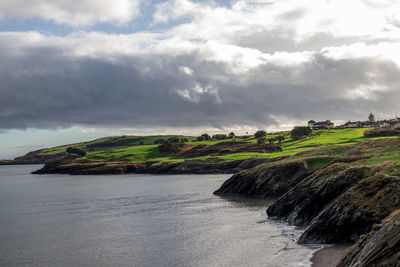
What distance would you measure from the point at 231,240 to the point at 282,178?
37.1m

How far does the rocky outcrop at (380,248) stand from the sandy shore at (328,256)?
476 centimetres

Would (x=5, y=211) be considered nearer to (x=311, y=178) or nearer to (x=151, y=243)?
(x=151, y=243)

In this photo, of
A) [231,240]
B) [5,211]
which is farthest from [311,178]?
[5,211]

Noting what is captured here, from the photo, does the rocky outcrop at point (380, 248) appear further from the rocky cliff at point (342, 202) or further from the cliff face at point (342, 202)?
the cliff face at point (342, 202)

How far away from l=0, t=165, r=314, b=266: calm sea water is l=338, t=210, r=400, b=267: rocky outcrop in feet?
23.5

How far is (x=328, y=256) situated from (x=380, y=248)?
36.2 feet

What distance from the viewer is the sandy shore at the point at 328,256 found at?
30.5 meters

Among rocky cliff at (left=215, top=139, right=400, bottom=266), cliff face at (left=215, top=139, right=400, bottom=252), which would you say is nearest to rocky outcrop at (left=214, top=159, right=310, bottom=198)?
cliff face at (left=215, top=139, right=400, bottom=252)

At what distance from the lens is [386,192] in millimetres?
36812

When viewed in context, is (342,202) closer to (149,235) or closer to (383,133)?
(149,235)

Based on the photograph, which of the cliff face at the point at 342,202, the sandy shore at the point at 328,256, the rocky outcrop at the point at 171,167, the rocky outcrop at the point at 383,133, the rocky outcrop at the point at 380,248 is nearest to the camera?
the rocky outcrop at the point at 380,248

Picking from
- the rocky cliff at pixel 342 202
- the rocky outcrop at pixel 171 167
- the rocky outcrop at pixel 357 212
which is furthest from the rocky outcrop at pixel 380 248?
the rocky outcrop at pixel 171 167

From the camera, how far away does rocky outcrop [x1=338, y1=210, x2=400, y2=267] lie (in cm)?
A: 2105

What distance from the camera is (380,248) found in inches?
865
